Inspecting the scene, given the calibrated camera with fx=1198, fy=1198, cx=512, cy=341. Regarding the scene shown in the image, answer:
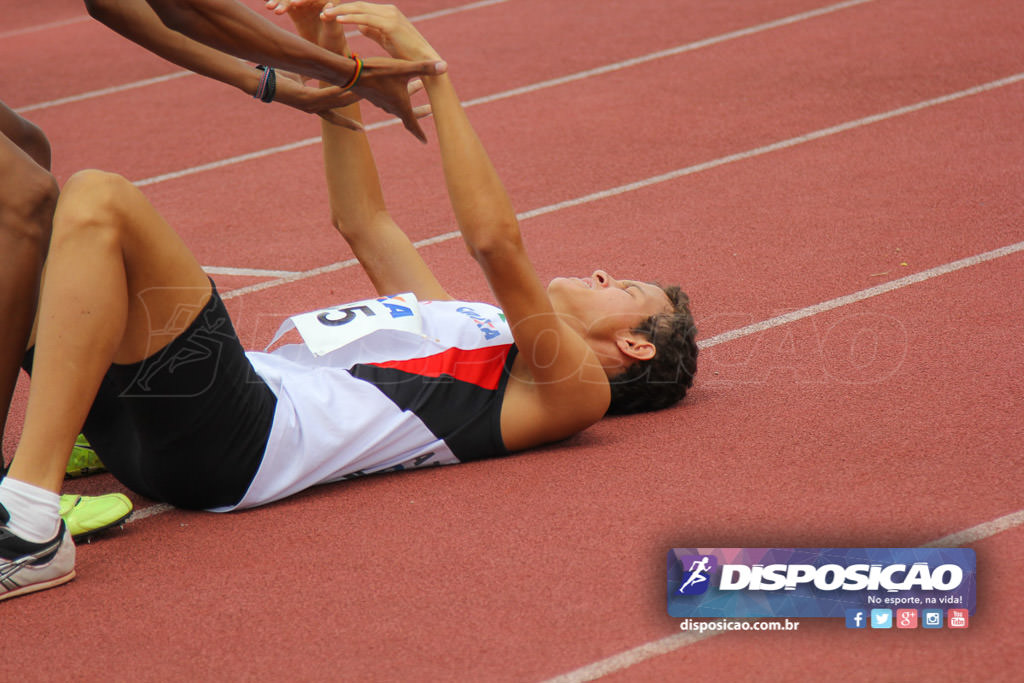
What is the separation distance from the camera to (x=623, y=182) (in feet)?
18.8

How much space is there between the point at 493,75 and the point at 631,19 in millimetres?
1591

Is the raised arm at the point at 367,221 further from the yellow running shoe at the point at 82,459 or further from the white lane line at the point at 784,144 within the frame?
the white lane line at the point at 784,144

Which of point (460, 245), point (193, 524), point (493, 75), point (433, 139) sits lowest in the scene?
point (193, 524)

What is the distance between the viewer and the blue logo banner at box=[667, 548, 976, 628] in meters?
2.44

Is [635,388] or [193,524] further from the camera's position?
[635,388]

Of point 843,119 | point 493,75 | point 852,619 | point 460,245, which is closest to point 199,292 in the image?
point 852,619

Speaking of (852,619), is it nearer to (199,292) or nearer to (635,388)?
(635,388)

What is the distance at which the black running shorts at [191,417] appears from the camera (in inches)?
105

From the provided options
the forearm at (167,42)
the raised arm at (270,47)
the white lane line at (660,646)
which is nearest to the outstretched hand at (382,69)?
the raised arm at (270,47)

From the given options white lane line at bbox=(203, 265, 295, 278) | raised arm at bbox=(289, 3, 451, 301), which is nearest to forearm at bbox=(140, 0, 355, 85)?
raised arm at bbox=(289, 3, 451, 301)

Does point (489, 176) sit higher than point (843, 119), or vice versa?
point (843, 119)

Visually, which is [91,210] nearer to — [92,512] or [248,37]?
[92,512]

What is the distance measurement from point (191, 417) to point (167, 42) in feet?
4.35

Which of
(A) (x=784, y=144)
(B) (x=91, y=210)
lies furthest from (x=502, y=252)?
(A) (x=784, y=144)
